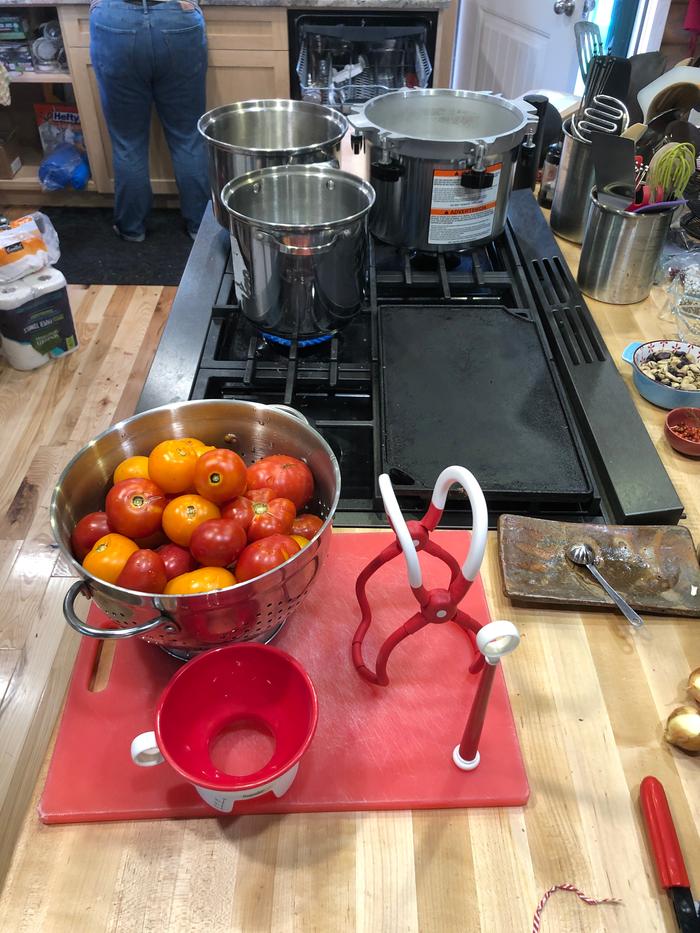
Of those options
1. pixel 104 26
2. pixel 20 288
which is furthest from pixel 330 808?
pixel 104 26

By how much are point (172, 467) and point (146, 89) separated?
234cm

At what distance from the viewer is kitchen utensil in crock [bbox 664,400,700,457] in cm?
88

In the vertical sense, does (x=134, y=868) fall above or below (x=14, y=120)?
above

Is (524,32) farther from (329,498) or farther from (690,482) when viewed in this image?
(329,498)

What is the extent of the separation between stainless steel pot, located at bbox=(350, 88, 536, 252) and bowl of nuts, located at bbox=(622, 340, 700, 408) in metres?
0.33

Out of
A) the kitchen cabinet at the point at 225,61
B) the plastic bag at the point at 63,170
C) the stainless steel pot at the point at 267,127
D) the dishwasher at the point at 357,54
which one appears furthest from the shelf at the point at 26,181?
the stainless steel pot at the point at 267,127

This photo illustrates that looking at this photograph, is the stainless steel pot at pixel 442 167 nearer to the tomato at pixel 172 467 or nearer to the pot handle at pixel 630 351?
the pot handle at pixel 630 351

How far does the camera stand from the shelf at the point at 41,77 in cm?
269

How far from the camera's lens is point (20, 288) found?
1917 millimetres

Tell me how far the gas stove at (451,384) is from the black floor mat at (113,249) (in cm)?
153

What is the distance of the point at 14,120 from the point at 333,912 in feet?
11.3

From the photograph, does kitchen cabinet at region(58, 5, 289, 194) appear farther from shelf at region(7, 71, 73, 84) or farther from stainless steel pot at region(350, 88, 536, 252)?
stainless steel pot at region(350, 88, 536, 252)

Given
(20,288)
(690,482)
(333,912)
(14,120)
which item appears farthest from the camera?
(14,120)

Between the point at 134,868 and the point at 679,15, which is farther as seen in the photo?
the point at 679,15
